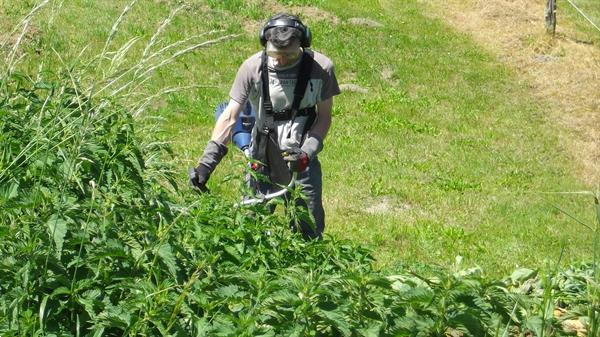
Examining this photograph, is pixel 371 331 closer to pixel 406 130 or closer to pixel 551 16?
pixel 406 130

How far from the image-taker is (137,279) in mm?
3922

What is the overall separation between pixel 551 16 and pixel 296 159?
15996mm

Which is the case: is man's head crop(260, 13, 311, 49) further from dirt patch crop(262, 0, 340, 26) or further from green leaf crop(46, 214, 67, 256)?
dirt patch crop(262, 0, 340, 26)

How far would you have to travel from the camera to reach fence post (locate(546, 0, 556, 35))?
2184cm

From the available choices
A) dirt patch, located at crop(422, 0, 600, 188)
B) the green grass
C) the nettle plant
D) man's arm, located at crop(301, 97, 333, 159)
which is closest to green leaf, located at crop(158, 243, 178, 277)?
the nettle plant

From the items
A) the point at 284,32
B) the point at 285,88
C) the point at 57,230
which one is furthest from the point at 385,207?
the point at 57,230

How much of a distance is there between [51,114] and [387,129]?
1127cm

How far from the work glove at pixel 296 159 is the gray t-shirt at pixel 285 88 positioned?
300 mm

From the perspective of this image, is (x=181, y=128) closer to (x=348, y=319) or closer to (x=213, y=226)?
(x=213, y=226)

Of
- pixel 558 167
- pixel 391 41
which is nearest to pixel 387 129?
pixel 558 167

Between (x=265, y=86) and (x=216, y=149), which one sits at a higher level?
(x=265, y=86)

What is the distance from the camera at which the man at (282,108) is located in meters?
7.15

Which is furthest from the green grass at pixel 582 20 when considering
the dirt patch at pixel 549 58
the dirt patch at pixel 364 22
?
the dirt patch at pixel 364 22

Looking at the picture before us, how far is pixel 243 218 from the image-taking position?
4969mm
